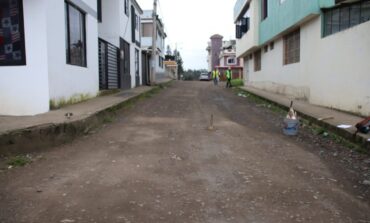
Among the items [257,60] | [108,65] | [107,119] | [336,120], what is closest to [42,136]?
[107,119]

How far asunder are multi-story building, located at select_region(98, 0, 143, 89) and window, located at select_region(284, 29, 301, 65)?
859 centimetres

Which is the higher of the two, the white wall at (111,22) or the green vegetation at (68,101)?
the white wall at (111,22)

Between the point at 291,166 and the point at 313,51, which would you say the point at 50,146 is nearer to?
the point at 291,166

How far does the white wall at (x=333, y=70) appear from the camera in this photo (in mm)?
10273

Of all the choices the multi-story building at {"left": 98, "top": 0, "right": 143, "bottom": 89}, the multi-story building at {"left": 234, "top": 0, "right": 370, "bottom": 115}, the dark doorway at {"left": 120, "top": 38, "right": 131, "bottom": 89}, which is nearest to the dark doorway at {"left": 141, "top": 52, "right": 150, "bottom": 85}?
the multi-story building at {"left": 98, "top": 0, "right": 143, "bottom": 89}

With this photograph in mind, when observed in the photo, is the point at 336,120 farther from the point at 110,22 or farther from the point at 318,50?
the point at 110,22

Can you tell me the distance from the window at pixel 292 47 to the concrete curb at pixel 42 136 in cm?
1105

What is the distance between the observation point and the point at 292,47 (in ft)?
60.6

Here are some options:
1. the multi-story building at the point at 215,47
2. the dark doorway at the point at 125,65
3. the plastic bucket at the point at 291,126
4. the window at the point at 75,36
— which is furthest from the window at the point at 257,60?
the multi-story building at the point at 215,47

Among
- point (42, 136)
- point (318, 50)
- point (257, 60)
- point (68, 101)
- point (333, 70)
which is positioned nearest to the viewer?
point (42, 136)

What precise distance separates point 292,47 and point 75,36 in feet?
33.4

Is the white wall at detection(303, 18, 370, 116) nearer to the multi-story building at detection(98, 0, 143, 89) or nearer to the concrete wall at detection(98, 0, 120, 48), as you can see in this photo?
the multi-story building at detection(98, 0, 143, 89)

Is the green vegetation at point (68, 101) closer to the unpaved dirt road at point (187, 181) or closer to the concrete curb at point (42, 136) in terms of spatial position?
the concrete curb at point (42, 136)

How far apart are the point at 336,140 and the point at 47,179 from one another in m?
5.94
